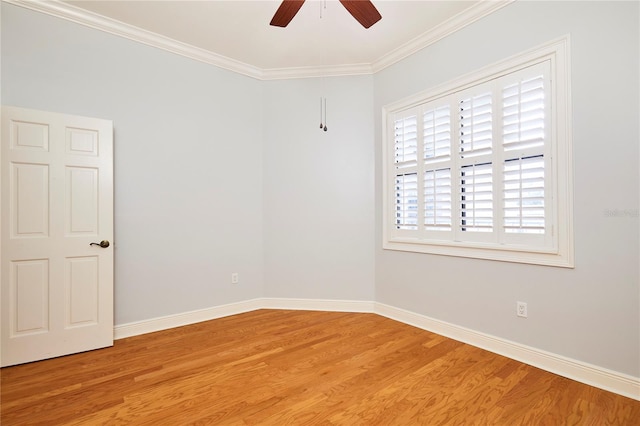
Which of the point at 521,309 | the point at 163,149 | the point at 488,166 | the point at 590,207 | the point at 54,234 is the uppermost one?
the point at 163,149

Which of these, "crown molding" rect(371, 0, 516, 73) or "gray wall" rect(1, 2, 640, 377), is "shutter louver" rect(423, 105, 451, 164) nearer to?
"gray wall" rect(1, 2, 640, 377)

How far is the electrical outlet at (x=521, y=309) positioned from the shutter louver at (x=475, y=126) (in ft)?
4.31

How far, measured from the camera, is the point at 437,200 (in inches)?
122

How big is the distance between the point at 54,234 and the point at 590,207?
13.9 feet

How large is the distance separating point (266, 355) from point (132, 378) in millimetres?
992

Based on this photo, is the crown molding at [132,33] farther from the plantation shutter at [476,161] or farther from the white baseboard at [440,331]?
the white baseboard at [440,331]

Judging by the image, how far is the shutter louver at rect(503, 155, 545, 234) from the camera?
234cm

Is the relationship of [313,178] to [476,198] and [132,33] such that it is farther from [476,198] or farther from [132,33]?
[132,33]

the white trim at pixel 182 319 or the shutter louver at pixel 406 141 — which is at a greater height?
the shutter louver at pixel 406 141

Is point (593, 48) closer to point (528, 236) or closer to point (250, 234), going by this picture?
point (528, 236)

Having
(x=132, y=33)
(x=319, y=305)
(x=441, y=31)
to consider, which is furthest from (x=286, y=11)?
(x=319, y=305)

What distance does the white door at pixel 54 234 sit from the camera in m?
2.44

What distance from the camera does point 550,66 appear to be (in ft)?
7.48

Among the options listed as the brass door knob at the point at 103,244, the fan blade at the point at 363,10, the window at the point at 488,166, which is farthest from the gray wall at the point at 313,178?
the fan blade at the point at 363,10
